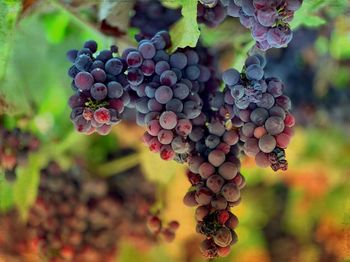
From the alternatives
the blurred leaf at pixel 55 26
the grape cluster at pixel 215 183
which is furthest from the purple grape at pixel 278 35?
the blurred leaf at pixel 55 26

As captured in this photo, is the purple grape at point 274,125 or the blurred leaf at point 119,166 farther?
the blurred leaf at point 119,166

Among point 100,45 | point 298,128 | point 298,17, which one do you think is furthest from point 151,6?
point 298,128

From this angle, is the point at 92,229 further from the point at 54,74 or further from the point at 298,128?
the point at 298,128

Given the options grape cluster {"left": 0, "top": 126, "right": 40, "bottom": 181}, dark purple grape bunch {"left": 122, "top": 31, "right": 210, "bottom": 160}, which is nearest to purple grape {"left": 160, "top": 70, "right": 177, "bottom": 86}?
dark purple grape bunch {"left": 122, "top": 31, "right": 210, "bottom": 160}

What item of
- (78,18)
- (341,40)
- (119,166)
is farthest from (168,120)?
(341,40)

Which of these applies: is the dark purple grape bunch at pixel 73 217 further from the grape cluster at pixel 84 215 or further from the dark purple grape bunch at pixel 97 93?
the dark purple grape bunch at pixel 97 93
